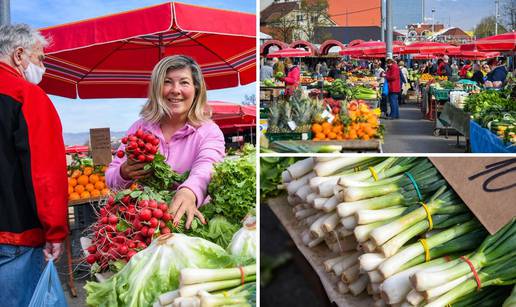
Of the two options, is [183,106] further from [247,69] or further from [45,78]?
[45,78]

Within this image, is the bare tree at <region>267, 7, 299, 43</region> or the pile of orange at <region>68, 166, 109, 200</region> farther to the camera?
the bare tree at <region>267, 7, 299, 43</region>

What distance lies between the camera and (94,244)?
231cm

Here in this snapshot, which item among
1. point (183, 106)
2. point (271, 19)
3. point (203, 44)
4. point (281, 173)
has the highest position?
point (271, 19)

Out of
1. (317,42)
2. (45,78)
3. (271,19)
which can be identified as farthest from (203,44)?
(317,42)

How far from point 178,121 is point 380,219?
1316 millimetres

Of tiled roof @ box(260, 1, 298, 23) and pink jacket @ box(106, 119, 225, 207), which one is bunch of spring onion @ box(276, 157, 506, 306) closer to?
pink jacket @ box(106, 119, 225, 207)

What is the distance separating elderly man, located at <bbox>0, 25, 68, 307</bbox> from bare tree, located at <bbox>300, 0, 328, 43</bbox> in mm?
13812

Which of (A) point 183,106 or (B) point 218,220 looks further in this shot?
(A) point 183,106

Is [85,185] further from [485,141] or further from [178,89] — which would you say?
[485,141]

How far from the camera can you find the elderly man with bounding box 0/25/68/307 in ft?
9.23

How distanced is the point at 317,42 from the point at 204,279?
36284 mm

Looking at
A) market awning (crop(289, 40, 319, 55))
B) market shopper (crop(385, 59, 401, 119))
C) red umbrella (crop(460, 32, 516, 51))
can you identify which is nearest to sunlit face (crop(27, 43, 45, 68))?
red umbrella (crop(460, 32, 516, 51))

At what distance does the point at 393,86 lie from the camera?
534 inches

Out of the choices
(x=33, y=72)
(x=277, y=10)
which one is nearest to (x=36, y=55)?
(x=33, y=72)
